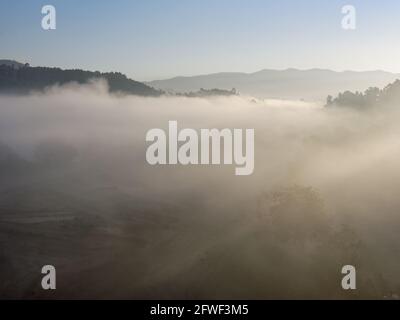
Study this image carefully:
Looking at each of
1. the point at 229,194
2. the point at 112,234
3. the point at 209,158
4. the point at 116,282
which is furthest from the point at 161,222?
the point at 209,158

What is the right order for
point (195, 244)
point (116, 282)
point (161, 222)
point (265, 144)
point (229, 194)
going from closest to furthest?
point (116, 282) → point (195, 244) → point (161, 222) → point (229, 194) → point (265, 144)

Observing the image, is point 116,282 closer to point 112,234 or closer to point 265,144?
point 112,234

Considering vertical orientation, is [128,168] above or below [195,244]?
above

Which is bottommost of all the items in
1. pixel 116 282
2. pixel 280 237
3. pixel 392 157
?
pixel 116 282

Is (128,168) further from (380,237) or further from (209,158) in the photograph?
(380,237)

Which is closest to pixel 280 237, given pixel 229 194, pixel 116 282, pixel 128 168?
pixel 116 282

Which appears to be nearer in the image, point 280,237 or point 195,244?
point 280,237
